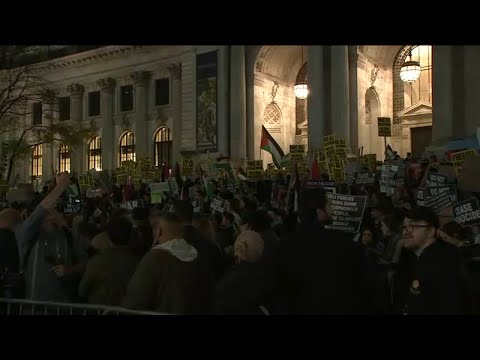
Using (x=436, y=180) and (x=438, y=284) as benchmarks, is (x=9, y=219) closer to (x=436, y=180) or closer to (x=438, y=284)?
(x=438, y=284)

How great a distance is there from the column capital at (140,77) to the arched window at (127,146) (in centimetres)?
342

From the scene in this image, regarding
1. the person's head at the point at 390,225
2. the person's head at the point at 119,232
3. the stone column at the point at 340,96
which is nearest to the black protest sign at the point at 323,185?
the person's head at the point at 390,225

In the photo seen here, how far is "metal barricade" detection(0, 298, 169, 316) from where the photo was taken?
4.27 meters

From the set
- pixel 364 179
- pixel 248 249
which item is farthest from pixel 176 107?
pixel 248 249

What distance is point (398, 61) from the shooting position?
1128 inches

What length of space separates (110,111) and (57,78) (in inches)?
222

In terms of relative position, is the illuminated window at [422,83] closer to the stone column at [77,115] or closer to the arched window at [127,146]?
the arched window at [127,146]

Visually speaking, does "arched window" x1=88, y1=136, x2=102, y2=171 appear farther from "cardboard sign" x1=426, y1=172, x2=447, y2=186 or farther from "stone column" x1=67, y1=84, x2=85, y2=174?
"cardboard sign" x1=426, y1=172, x2=447, y2=186

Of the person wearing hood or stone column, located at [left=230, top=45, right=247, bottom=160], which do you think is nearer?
the person wearing hood

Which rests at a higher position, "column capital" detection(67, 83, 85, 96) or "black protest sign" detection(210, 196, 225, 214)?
"column capital" detection(67, 83, 85, 96)

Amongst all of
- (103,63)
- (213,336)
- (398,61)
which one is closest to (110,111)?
(103,63)

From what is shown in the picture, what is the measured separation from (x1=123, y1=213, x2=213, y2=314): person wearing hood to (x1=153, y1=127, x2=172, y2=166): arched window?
3343cm

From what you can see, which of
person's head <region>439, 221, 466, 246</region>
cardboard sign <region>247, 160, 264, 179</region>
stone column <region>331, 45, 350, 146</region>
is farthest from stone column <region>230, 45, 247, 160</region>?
person's head <region>439, 221, 466, 246</region>
